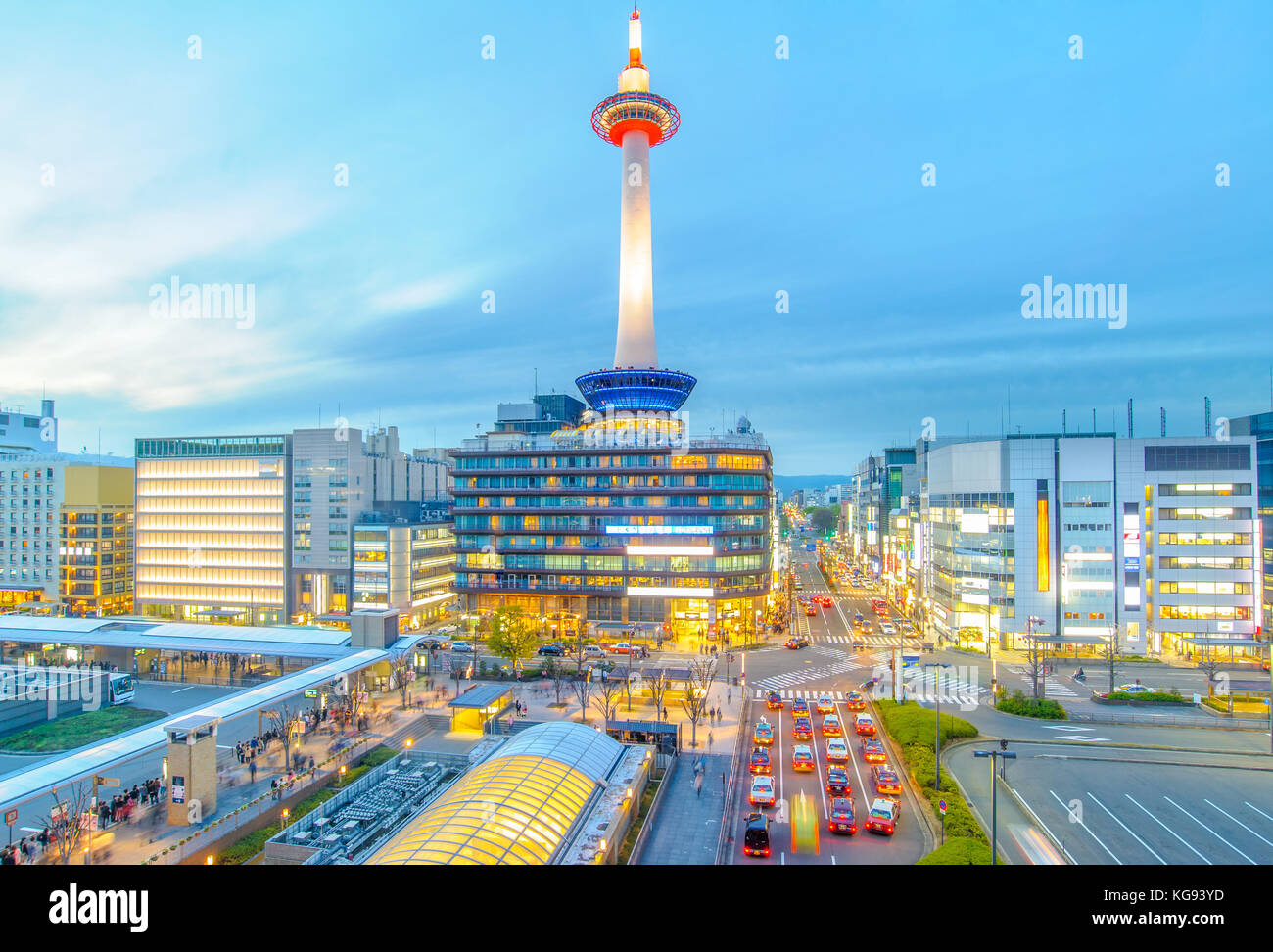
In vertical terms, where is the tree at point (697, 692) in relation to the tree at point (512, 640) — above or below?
below

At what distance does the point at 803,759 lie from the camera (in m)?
34.9

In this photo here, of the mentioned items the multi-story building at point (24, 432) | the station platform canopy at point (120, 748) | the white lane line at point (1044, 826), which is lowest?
the white lane line at point (1044, 826)

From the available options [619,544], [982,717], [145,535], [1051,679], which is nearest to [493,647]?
[619,544]

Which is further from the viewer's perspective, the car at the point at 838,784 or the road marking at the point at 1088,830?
the car at the point at 838,784

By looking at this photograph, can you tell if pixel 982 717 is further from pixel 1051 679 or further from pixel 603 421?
pixel 603 421

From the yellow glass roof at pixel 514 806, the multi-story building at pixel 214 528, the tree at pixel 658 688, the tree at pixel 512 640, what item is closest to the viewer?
the yellow glass roof at pixel 514 806

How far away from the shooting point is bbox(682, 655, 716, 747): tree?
39.6 metres

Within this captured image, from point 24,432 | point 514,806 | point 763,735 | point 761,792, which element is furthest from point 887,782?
point 24,432

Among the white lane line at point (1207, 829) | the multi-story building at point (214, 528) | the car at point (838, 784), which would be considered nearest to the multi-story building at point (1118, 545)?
the white lane line at point (1207, 829)

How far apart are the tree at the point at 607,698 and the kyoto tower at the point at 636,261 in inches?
1780

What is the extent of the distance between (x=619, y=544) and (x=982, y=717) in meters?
38.4

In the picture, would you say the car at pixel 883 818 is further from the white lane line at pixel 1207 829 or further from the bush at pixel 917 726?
the white lane line at pixel 1207 829

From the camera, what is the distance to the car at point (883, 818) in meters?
27.3

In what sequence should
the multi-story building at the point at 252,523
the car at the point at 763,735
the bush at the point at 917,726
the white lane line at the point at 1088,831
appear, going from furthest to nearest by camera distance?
the multi-story building at the point at 252,523
the car at the point at 763,735
the bush at the point at 917,726
the white lane line at the point at 1088,831
